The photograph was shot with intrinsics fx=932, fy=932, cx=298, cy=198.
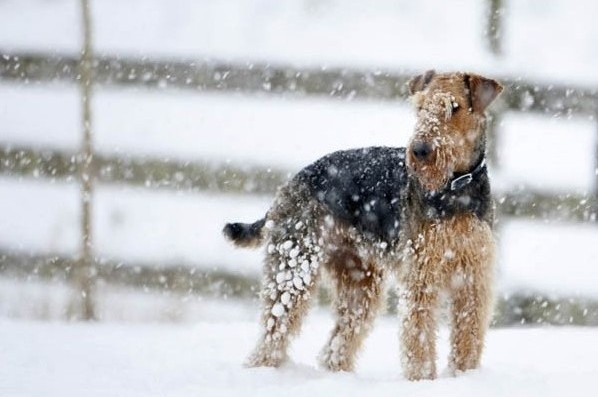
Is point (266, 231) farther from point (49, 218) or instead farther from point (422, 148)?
point (49, 218)

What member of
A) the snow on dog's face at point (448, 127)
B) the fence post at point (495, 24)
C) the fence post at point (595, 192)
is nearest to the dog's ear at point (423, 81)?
the snow on dog's face at point (448, 127)

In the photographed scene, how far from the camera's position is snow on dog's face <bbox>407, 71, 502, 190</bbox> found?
3631 mm

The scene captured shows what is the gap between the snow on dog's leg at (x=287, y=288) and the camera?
13.5 feet

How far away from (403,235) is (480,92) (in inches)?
26.2

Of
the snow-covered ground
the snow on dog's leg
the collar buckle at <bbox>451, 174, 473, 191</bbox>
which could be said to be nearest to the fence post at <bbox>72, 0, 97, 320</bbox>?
the snow-covered ground

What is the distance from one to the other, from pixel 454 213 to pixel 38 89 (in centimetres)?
348

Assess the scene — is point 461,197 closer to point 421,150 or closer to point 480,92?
point 421,150

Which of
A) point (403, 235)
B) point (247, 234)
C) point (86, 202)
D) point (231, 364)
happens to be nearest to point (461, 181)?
point (403, 235)

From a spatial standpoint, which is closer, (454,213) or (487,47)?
(454,213)

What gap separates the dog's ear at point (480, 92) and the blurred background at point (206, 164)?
1.64 meters

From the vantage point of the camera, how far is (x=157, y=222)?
6.28 m

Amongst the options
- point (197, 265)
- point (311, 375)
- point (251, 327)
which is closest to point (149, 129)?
point (197, 265)

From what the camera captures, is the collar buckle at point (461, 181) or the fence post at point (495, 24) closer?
the collar buckle at point (461, 181)

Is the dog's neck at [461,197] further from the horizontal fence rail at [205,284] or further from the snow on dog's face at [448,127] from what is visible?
the horizontal fence rail at [205,284]
